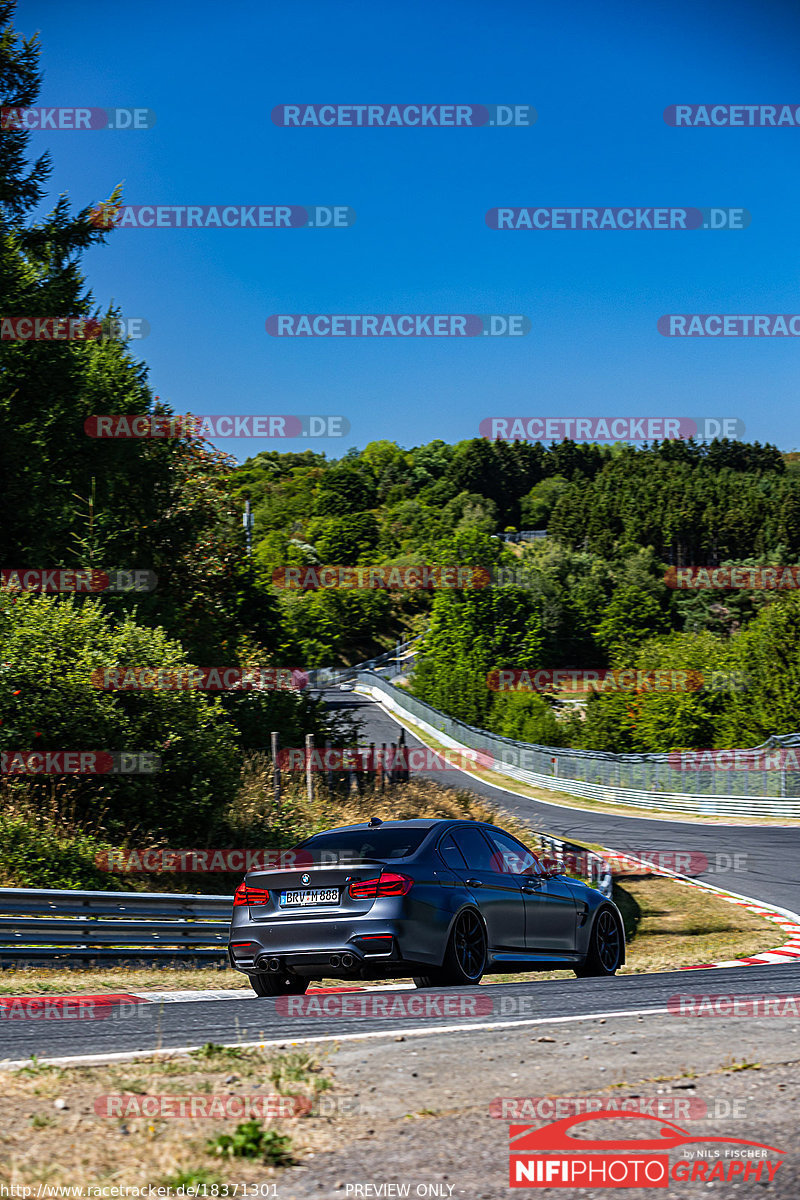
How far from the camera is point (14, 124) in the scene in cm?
2506

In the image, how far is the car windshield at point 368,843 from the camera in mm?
8648

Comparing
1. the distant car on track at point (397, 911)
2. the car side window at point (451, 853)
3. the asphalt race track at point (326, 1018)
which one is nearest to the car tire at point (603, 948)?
the asphalt race track at point (326, 1018)

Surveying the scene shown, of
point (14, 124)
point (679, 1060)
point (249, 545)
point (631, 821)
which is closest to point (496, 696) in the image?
point (631, 821)

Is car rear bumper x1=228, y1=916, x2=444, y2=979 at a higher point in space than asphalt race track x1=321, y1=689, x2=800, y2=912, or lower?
higher

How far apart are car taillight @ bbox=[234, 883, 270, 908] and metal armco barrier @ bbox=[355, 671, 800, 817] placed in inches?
1231

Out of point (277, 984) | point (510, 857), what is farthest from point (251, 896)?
point (510, 857)

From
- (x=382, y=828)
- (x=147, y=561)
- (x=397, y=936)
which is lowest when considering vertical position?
(x=397, y=936)

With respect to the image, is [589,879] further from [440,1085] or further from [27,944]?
[440,1085]

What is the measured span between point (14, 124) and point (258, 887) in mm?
22076

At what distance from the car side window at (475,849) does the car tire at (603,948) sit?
1.73m

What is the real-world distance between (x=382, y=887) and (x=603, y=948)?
11.5 ft

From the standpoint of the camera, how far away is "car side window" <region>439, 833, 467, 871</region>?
348 inches

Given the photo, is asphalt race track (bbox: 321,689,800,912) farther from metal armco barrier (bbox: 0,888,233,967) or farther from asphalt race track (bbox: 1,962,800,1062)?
asphalt race track (bbox: 1,962,800,1062)

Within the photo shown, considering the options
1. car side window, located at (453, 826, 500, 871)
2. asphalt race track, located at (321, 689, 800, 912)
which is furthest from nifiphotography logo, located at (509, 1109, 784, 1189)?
asphalt race track, located at (321, 689, 800, 912)
